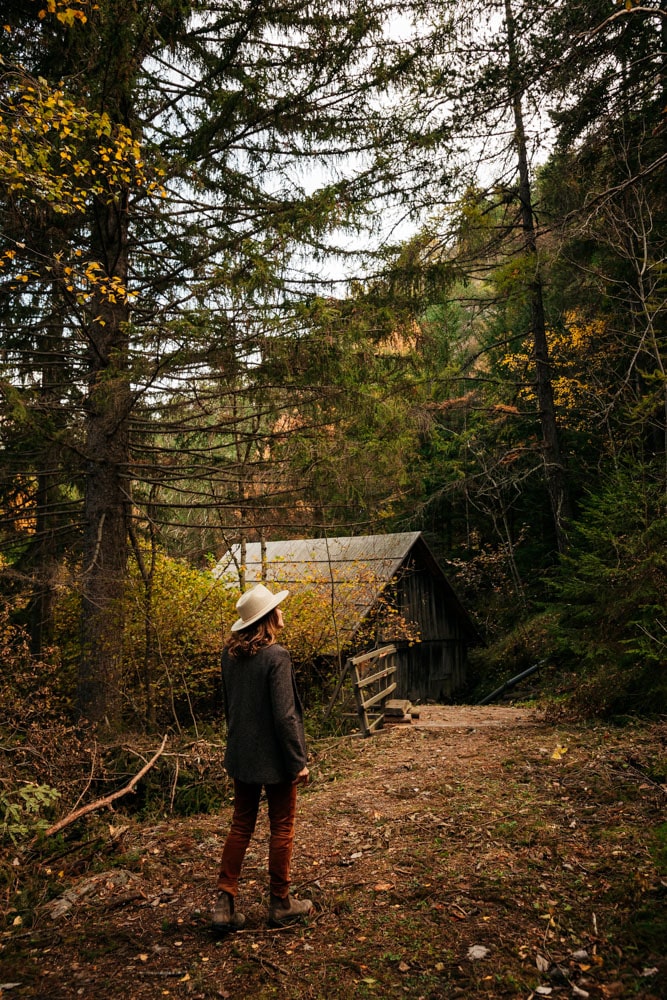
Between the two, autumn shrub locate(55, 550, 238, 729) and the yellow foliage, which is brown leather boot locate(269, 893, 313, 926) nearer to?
autumn shrub locate(55, 550, 238, 729)

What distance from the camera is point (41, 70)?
7.88 meters

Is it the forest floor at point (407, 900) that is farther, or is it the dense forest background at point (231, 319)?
the dense forest background at point (231, 319)

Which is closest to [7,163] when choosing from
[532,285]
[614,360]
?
[532,285]

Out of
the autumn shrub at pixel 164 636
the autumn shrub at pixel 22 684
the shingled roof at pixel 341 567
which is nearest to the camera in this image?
the autumn shrub at pixel 22 684

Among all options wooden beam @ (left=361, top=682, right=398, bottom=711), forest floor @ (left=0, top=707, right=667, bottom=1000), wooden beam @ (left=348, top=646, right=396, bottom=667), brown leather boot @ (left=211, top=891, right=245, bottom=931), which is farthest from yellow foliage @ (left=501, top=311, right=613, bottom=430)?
brown leather boot @ (left=211, top=891, right=245, bottom=931)

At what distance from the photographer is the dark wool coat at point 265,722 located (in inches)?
158

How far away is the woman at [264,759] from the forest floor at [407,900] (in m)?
0.19

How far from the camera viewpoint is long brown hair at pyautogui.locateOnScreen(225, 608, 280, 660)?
421 centimetres

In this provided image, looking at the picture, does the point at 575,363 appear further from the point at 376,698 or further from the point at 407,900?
the point at 407,900

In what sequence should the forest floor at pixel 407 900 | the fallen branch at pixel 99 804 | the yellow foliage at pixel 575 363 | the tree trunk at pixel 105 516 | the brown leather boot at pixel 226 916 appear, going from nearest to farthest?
1. the forest floor at pixel 407 900
2. the brown leather boot at pixel 226 916
3. the fallen branch at pixel 99 804
4. the tree trunk at pixel 105 516
5. the yellow foliage at pixel 575 363

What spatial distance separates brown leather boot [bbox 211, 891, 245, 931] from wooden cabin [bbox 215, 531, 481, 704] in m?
6.83

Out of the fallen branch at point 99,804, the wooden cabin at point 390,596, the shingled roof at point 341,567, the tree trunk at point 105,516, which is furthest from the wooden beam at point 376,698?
the fallen branch at point 99,804

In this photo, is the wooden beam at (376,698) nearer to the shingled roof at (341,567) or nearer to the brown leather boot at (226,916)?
the shingled roof at (341,567)

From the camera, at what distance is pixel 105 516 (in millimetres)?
8703
